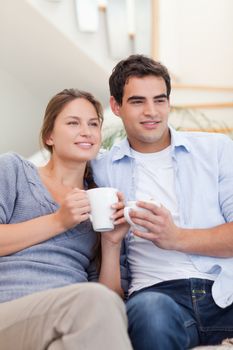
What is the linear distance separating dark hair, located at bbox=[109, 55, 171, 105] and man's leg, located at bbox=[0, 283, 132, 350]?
74 cm

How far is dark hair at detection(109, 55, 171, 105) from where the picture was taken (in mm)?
1419

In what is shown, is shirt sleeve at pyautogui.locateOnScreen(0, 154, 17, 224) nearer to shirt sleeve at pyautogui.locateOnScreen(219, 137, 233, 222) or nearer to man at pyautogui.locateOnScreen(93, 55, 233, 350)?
man at pyautogui.locateOnScreen(93, 55, 233, 350)

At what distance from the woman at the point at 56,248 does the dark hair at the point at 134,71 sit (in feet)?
0.31

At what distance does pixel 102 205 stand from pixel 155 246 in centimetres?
25

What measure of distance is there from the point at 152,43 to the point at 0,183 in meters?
1.99

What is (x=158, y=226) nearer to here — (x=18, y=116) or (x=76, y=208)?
(x=76, y=208)

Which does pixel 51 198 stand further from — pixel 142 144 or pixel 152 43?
pixel 152 43

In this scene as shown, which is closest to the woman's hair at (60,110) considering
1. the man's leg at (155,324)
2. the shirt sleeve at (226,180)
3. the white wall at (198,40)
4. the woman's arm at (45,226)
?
the woman's arm at (45,226)

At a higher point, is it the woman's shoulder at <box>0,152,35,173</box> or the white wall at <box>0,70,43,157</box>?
the woman's shoulder at <box>0,152,35,173</box>

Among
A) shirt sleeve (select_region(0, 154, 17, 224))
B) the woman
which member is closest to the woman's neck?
the woman

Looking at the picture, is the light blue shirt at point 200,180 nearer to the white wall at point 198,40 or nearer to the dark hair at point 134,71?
the dark hair at point 134,71

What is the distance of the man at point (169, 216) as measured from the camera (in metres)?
1.05

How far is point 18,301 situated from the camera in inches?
38.4

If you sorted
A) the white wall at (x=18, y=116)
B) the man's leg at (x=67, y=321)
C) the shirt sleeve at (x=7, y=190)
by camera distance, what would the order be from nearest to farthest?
the man's leg at (x=67, y=321), the shirt sleeve at (x=7, y=190), the white wall at (x=18, y=116)
